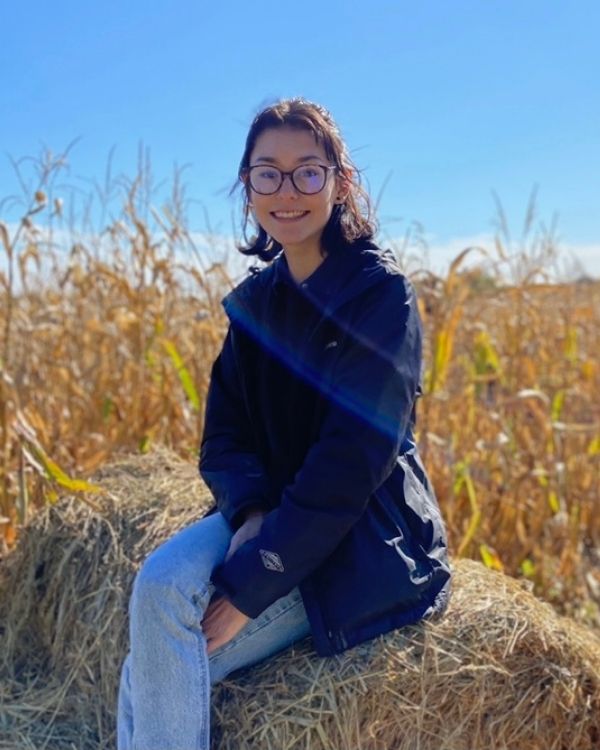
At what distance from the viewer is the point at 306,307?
76.1 inches

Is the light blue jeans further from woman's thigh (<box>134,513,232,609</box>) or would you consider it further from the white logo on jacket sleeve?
the white logo on jacket sleeve

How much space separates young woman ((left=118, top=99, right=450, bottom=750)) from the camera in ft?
5.66

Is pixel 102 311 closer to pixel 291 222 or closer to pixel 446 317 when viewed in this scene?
pixel 446 317

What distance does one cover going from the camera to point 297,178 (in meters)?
1.85

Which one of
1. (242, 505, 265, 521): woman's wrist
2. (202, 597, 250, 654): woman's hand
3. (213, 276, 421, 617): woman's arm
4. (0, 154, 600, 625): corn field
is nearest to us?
(213, 276, 421, 617): woman's arm

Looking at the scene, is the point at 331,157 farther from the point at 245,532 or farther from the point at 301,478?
the point at 245,532

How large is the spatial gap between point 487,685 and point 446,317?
1798 millimetres

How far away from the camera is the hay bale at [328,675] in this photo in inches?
74.5

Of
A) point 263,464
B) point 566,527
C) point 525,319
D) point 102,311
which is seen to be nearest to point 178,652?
point 263,464

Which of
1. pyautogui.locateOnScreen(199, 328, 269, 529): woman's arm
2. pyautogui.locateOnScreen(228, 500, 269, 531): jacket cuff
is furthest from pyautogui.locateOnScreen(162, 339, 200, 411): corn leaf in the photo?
pyautogui.locateOnScreen(228, 500, 269, 531): jacket cuff

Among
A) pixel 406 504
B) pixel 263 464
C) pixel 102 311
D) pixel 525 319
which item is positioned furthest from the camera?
pixel 525 319

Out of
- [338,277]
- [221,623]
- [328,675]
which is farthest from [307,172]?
[328,675]

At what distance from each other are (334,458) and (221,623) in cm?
42

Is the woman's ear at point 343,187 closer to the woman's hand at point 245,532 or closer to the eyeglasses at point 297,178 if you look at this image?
the eyeglasses at point 297,178
